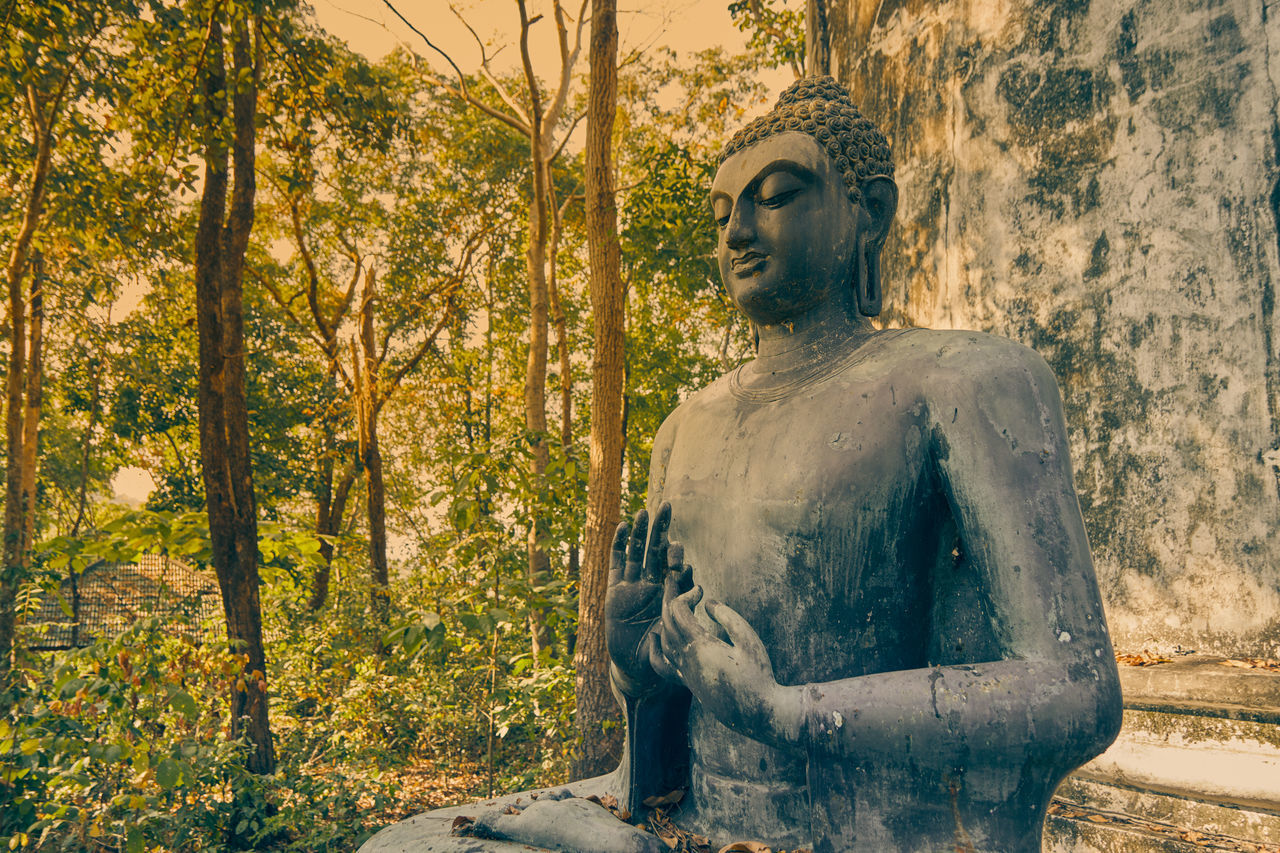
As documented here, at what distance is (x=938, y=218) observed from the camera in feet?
13.6

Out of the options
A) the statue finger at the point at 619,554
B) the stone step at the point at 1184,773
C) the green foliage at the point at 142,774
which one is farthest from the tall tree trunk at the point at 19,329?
the stone step at the point at 1184,773

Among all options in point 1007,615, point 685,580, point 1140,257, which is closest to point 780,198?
point 685,580

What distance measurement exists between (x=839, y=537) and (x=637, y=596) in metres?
0.46

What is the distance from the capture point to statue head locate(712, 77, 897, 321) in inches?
72.3

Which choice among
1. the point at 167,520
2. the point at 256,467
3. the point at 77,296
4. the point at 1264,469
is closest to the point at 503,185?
the point at 256,467

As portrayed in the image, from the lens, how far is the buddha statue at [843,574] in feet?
4.57

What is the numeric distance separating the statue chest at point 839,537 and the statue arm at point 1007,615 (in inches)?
3.3

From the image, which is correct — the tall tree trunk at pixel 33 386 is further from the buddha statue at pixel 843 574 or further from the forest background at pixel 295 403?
the buddha statue at pixel 843 574

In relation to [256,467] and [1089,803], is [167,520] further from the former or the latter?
[256,467]

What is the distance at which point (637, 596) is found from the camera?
184 centimetres

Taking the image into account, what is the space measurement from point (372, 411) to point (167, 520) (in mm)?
9495

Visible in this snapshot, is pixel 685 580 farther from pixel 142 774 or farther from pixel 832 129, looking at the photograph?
pixel 142 774

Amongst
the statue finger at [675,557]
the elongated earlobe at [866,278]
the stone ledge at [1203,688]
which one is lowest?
the stone ledge at [1203,688]

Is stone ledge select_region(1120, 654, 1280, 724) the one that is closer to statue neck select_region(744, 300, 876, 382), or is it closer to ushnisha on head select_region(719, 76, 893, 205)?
statue neck select_region(744, 300, 876, 382)
